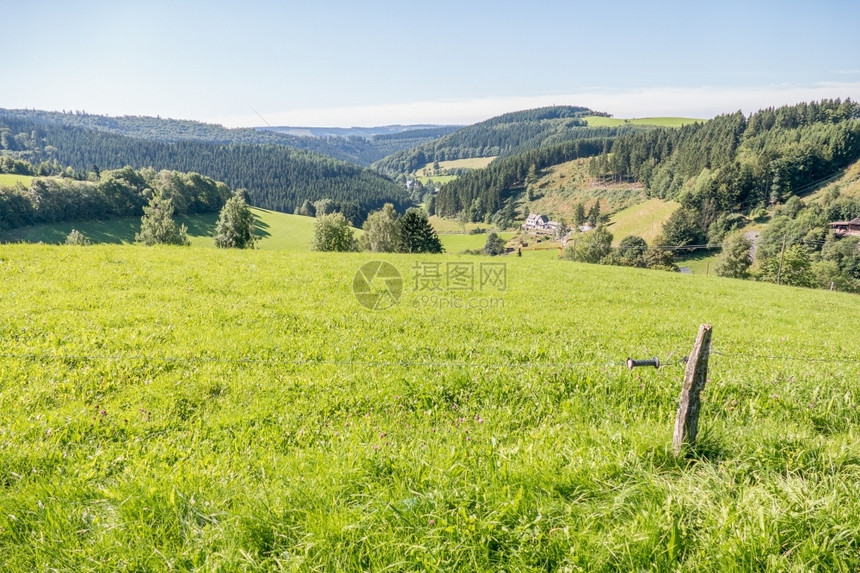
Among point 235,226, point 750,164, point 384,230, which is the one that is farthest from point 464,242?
point 235,226

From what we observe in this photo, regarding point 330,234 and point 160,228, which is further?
point 330,234

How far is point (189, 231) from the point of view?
107375 millimetres

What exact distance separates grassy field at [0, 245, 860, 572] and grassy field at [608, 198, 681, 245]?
14668 centimetres

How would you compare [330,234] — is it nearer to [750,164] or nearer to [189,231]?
[189,231]

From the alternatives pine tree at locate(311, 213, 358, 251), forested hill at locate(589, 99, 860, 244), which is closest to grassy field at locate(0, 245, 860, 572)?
pine tree at locate(311, 213, 358, 251)

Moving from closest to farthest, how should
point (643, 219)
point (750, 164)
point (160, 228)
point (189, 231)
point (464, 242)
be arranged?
point (160, 228), point (189, 231), point (750, 164), point (643, 219), point (464, 242)

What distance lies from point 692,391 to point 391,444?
358 centimetres

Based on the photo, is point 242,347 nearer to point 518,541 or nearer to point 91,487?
point 91,487

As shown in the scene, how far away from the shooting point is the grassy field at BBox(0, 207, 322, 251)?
91.5 meters

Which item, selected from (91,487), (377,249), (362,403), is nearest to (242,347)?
(362,403)

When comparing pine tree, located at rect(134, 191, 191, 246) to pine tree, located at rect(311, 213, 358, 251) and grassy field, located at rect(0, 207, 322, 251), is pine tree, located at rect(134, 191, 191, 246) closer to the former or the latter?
grassy field, located at rect(0, 207, 322, 251)

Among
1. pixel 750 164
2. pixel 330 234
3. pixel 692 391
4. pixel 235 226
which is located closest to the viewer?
pixel 692 391

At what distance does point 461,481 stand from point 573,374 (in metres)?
4.13

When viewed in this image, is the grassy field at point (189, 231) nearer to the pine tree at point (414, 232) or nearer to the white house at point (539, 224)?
the pine tree at point (414, 232)
